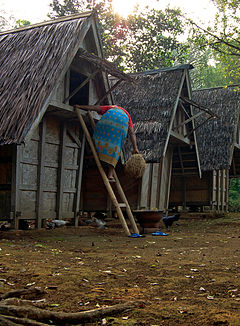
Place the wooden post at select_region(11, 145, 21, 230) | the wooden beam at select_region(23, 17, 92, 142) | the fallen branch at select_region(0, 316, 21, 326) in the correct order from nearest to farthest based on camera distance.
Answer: the fallen branch at select_region(0, 316, 21, 326)
the wooden beam at select_region(23, 17, 92, 142)
the wooden post at select_region(11, 145, 21, 230)

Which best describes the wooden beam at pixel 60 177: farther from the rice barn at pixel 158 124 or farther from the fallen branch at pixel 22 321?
the fallen branch at pixel 22 321

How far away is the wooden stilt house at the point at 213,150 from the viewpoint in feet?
54.9

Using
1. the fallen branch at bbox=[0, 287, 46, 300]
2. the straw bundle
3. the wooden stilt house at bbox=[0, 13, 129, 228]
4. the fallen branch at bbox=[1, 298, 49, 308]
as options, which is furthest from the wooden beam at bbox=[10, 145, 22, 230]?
the fallen branch at bbox=[1, 298, 49, 308]

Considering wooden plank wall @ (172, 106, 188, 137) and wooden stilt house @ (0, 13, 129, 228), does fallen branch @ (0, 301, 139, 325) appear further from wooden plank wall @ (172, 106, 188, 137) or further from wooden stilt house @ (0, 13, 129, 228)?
wooden plank wall @ (172, 106, 188, 137)

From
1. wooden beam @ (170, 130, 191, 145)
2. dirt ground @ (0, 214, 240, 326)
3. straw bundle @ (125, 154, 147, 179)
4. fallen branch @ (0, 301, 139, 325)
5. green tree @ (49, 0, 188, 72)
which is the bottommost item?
dirt ground @ (0, 214, 240, 326)

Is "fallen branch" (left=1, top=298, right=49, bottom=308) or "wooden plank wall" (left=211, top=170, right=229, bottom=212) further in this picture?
"wooden plank wall" (left=211, top=170, right=229, bottom=212)

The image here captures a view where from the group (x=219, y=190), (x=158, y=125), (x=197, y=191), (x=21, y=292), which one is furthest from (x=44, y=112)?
(x=219, y=190)

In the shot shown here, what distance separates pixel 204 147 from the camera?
680 inches

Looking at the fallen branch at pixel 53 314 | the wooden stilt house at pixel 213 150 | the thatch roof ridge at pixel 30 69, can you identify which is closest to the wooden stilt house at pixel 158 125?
the wooden stilt house at pixel 213 150

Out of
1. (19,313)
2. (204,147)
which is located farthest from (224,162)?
(19,313)

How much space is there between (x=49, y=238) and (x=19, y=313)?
508 centimetres

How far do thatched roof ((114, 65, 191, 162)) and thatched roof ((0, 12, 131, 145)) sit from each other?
2768 millimetres

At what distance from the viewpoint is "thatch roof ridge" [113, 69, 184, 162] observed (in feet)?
39.0

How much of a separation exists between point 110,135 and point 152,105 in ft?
13.9
